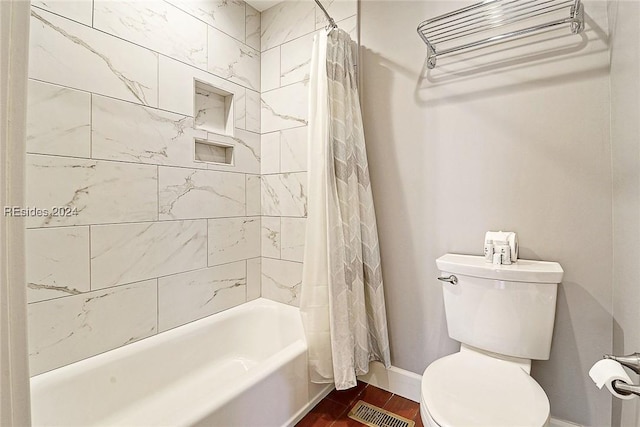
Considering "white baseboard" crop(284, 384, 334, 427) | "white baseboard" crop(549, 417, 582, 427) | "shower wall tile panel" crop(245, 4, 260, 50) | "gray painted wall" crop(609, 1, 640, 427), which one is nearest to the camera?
"gray painted wall" crop(609, 1, 640, 427)

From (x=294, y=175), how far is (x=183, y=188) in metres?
0.70

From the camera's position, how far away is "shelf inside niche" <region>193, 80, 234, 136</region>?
185 cm

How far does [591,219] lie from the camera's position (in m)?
1.26

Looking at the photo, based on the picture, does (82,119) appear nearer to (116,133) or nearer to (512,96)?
(116,133)

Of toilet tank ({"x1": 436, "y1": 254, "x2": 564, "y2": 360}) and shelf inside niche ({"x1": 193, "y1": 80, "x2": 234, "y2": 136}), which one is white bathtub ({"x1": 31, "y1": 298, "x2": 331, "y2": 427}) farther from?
shelf inside niche ({"x1": 193, "y1": 80, "x2": 234, "y2": 136})

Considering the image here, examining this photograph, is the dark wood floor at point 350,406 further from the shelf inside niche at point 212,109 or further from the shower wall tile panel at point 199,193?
the shelf inside niche at point 212,109

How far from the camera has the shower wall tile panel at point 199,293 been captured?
166cm

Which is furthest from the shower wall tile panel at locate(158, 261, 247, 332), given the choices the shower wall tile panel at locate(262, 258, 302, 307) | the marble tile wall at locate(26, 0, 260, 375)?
the shower wall tile panel at locate(262, 258, 302, 307)

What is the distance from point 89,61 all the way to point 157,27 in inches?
17.1

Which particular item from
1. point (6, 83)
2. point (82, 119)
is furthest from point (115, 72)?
point (6, 83)

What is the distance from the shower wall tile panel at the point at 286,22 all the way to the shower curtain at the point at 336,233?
52cm

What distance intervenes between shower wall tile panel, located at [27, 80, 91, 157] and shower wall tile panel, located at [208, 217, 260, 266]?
0.77m

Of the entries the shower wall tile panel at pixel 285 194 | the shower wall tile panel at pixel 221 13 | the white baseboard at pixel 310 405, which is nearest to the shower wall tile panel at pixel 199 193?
the shower wall tile panel at pixel 285 194

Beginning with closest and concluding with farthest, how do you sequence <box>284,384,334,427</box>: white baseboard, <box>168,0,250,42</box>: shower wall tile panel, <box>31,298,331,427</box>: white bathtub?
<box>31,298,331,427</box>: white bathtub, <box>284,384,334,427</box>: white baseboard, <box>168,0,250,42</box>: shower wall tile panel
